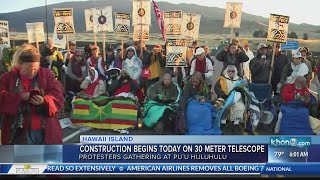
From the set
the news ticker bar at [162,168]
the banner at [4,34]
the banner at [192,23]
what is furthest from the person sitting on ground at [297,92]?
the banner at [4,34]

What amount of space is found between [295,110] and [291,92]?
0.64 ft

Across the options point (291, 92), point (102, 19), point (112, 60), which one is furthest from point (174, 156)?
point (112, 60)

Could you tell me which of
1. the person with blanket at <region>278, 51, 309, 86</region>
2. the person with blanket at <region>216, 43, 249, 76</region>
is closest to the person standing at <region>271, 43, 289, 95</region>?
the person with blanket at <region>278, 51, 309, 86</region>

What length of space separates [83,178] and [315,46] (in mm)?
2305

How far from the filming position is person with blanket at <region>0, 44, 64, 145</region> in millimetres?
3482

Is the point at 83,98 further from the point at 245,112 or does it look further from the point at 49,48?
the point at 245,112

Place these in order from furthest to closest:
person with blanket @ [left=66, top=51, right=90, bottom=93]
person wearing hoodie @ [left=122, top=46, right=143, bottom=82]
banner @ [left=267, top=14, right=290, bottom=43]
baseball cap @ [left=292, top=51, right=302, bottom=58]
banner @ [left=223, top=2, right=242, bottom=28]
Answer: person wearing hoodie @ [left=122, top=46, right=143, bottom=82]
baseball cap @ [left=292, top=51, right=302, bottom=58]
person with blanket @ [left=66, top=51, right=90, bottom=93]
banner @ [left=267, top=14, right=290, bottom=43]
banner @ [left=223, top=2, right=242, bottom=28]

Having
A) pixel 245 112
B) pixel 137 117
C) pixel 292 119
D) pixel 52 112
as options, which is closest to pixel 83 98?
pixel 137 117

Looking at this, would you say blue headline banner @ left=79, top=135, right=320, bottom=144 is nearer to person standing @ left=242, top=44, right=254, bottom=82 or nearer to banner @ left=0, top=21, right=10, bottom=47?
person standing @ left=242, top=44, right=254, bottom=82

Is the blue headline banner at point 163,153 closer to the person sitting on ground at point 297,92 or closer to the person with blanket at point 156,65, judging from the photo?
the person sitting on ground at point 297,92

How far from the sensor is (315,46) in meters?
3.86

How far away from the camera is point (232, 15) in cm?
357

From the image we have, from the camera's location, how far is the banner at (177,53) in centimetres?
450

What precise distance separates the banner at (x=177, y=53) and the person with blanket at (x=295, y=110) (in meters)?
1.01
